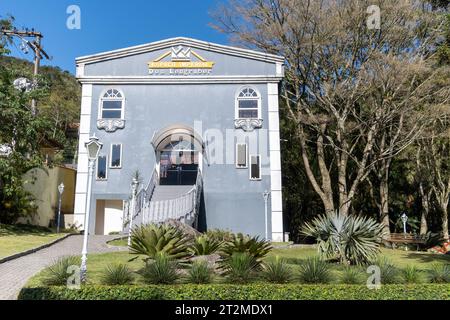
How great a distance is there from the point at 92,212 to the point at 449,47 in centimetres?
1817

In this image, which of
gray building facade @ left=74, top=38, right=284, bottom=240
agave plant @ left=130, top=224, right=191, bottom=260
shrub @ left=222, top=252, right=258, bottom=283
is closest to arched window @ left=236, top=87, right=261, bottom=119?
gray building facade @ left=74, top=38, right=284, bottom=240

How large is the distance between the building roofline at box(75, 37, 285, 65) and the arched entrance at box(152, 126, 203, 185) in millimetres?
5262

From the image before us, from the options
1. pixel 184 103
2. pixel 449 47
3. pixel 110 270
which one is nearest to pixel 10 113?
pixel 184 103

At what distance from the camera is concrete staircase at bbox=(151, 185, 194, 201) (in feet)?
66.3

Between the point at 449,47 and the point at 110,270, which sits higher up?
the point at 449,47

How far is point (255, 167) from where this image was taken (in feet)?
72.8

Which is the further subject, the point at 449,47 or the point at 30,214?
the point at 30,214

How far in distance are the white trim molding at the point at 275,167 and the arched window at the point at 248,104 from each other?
26.7 inches

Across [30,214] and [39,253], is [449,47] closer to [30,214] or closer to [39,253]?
[39,253]

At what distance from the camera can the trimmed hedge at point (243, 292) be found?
7.79 meters

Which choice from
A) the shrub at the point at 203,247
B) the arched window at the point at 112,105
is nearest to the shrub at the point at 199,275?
the shrub at the point at 203,247

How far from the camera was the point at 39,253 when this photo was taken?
1452cm

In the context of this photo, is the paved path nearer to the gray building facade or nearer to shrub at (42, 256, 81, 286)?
shrub at (42, 256, 81, 286)

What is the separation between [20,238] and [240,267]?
1208 cm
